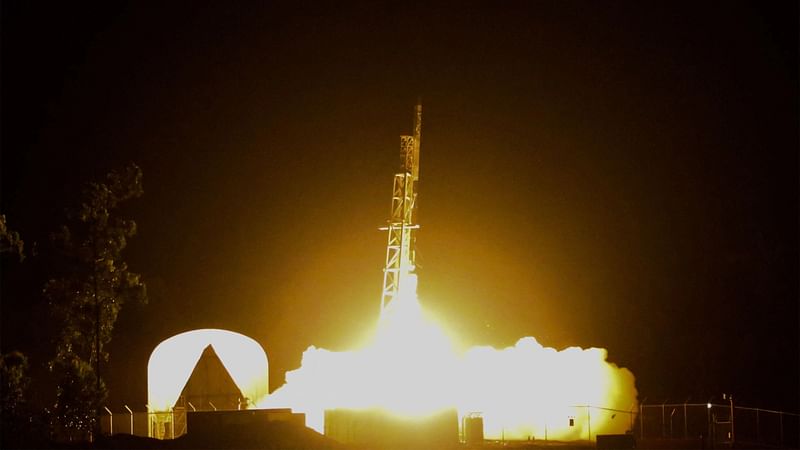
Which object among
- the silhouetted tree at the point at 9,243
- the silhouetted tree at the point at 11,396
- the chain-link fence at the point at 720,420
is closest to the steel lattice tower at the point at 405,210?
the chain-link fence at the point at 720,420

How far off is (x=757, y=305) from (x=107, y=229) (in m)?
32.6

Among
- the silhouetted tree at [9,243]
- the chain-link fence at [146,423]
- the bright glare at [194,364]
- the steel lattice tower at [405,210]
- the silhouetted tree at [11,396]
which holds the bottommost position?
the chain-link fence at [146,423]

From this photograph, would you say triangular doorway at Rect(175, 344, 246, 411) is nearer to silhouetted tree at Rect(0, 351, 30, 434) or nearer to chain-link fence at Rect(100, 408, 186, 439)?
chain-link fence at Rect(100, 408, 186, 439)

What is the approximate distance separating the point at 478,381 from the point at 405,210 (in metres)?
7.24

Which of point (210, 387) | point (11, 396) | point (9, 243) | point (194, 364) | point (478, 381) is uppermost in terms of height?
point (9, 243)

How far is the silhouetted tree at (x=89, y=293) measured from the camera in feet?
103

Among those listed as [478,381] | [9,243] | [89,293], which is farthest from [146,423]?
[478,381]

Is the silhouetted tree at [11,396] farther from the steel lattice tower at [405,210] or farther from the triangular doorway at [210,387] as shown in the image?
the steel lattice tower at [405,210]

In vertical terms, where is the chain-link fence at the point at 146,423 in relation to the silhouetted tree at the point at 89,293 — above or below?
below

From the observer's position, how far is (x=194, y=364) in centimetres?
3903

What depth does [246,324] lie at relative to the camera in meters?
60.4

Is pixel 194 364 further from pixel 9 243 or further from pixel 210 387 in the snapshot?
pixel 9 243

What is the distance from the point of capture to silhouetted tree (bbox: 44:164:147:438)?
31422 mm

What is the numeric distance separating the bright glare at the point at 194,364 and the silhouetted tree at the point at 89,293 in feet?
17.2
